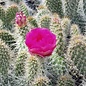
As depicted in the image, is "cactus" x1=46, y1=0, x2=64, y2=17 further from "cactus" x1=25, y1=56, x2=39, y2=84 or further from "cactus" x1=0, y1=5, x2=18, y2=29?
"cactus" x1=25, y1=56, x2=39, y2=84

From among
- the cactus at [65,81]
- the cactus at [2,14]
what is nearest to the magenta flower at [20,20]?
the cactus at [65,81]

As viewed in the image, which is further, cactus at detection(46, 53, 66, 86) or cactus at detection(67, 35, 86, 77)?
cactus at detection(46, 53, 66, 86)

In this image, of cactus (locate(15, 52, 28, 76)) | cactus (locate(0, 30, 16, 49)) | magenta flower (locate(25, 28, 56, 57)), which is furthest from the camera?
cactus (locate(0, 30, 16, 49))

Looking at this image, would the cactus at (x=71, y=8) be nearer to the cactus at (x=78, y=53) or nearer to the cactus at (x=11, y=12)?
the cactus at (x=11, y=12)

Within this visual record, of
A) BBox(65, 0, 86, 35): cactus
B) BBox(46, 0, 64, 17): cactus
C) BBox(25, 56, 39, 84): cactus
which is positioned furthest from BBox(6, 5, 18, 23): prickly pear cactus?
BBox(25, 56, 39, 84): cactus

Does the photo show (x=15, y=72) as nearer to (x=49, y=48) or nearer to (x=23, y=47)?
(x=23, y=47)

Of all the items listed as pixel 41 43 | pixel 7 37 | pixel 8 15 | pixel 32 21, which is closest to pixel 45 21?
pixel 32 21
